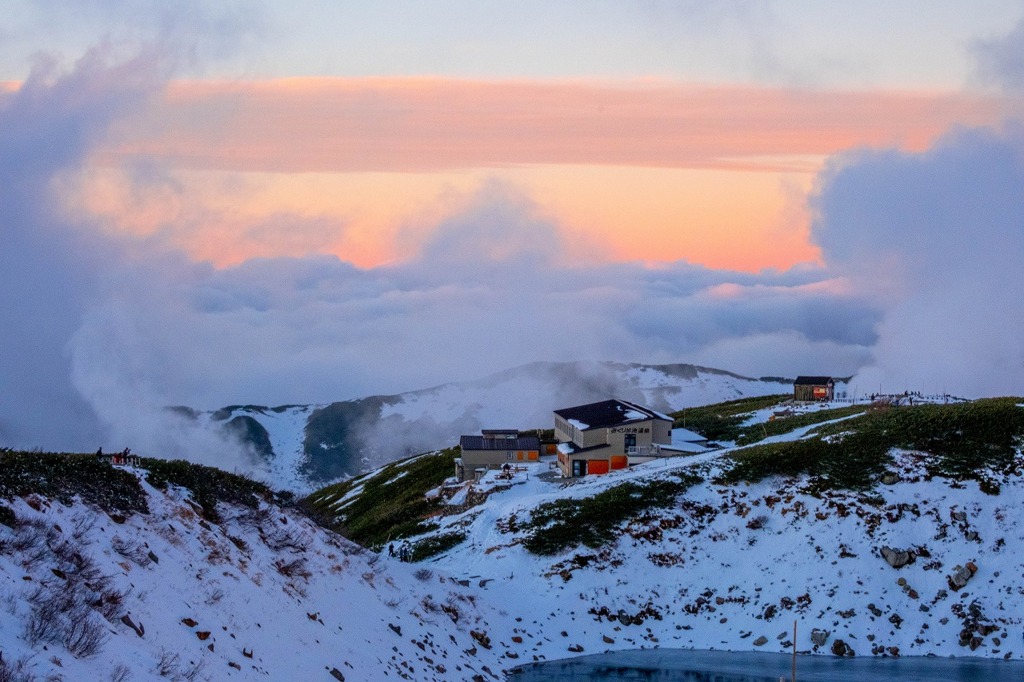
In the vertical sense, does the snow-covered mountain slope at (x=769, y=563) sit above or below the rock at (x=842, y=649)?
above

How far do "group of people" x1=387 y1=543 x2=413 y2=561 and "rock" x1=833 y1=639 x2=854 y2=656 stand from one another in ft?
91.2

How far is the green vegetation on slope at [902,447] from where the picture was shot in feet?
223

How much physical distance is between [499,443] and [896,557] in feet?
172

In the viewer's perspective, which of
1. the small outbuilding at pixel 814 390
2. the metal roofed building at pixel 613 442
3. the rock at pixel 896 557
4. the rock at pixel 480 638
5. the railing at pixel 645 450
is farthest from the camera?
the small outbuilding at pixel 814 390

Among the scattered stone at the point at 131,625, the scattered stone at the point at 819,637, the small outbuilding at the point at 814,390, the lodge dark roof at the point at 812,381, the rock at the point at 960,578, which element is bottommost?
the scattered stone at the point at 819,637

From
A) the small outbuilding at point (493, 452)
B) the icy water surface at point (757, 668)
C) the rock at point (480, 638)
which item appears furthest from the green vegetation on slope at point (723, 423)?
the rock at point (480, 638)

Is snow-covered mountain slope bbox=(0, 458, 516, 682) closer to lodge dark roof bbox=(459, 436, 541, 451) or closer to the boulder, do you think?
the boulder

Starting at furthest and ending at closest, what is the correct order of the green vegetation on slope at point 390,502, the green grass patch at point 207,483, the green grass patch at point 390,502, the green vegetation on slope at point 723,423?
the green vegetation on slope at point 723,423 → the green vegetation on slope at point 390,502 → the green grass patch at point 390,502 → the green grass patch at point 207,483

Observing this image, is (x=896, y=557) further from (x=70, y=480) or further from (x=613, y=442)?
(x=70, y=480)

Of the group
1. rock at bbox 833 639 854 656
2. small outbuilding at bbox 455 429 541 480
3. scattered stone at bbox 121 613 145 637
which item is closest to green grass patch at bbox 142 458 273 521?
scattered stone at bbox 121 613 145 637

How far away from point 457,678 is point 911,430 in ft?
144

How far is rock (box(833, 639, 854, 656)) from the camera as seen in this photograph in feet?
174

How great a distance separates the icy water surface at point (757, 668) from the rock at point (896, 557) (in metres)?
7.40

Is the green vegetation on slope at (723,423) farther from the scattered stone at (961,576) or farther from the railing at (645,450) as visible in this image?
the scattered stone at (961,576)
